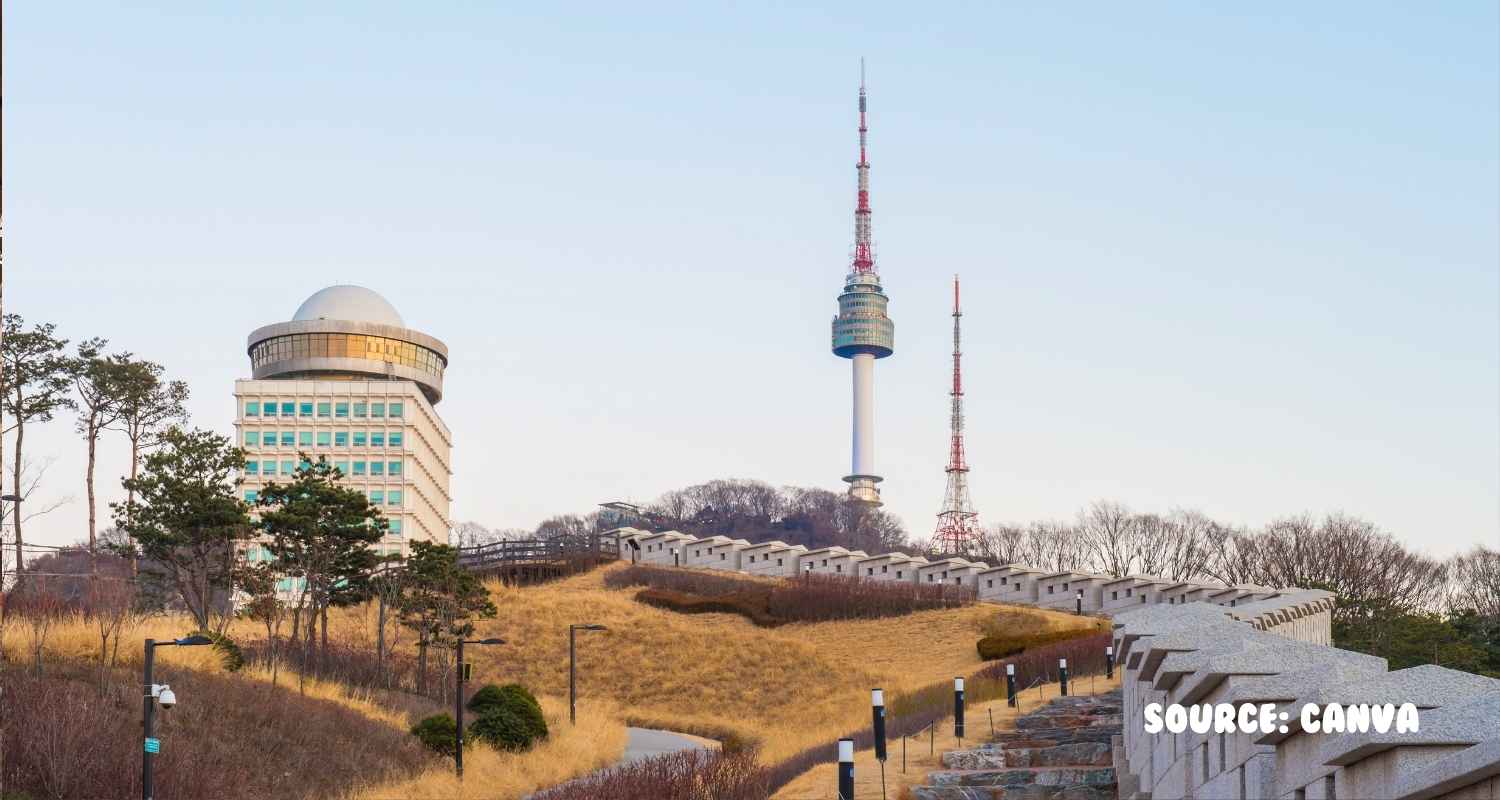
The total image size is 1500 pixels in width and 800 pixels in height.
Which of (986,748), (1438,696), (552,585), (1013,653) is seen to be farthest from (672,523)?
(1438,696)

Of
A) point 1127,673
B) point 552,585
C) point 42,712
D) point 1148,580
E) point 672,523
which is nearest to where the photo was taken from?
point 1127,673

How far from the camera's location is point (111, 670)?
102 ft

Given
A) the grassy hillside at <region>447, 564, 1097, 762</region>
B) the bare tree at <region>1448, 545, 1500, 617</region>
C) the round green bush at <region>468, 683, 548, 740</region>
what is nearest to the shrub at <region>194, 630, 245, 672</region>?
the round green bush at <region>468, 683, 548, 740</region>

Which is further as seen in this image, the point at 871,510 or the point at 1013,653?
the point at 871,510

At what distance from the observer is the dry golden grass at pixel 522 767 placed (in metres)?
29.9

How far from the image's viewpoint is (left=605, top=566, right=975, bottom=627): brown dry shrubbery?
64.0 m

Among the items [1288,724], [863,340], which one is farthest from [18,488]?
[863,340]

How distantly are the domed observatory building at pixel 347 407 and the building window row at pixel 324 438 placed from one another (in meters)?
0.07

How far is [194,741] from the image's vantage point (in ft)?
94.2

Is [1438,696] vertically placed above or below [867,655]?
above

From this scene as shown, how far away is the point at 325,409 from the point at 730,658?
199ft

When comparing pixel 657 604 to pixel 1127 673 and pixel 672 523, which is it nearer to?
pixel 1127 673

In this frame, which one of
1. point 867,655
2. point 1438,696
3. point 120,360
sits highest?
point 120,360

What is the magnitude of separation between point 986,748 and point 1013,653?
28392 millimetres
